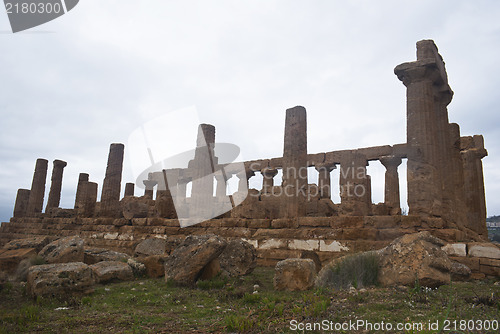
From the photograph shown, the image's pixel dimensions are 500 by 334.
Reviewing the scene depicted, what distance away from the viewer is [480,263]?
7.93 meters

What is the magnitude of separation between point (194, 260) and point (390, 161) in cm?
1422

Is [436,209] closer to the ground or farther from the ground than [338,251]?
farther from the ground

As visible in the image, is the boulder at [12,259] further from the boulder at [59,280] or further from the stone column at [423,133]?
the stone column at [423,133]

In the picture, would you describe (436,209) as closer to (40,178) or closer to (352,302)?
(352,302)

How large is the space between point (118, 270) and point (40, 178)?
21.9 metres

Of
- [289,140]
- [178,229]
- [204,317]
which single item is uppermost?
[289,140]

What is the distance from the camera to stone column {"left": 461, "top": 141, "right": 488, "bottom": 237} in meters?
14.9

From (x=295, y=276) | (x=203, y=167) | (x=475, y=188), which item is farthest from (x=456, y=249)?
(x=203, y=167)

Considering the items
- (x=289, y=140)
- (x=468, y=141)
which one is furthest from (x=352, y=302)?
(x=468, y=141)

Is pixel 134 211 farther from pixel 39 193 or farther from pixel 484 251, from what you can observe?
pixel 484 251

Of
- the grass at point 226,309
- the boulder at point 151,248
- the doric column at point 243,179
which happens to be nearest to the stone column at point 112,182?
the boulder at point 151,248

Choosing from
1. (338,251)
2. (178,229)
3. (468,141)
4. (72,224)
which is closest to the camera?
(338,251)

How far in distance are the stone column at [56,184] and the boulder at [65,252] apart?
18.9 m

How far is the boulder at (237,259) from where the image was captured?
781cm
